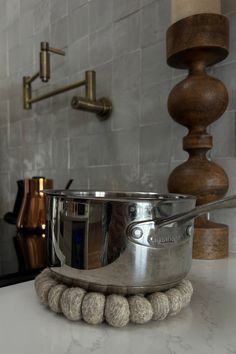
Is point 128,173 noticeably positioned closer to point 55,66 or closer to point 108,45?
point 108,45

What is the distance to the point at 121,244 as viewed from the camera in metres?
0.26

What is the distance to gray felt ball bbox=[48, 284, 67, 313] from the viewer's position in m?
0.27

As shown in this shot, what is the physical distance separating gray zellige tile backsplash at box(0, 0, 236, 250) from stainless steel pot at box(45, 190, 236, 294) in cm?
31

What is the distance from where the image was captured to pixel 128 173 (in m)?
0.73

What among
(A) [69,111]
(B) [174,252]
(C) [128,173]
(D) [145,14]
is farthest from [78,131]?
(B) [174,252]

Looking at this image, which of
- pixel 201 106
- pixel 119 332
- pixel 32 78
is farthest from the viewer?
pixel 32 78

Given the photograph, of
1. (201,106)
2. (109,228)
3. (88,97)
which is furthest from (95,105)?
(109,228)

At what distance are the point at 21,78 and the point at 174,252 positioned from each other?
41.2 inches

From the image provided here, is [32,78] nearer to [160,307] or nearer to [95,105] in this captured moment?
[95,105]

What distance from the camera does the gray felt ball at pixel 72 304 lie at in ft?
0.84

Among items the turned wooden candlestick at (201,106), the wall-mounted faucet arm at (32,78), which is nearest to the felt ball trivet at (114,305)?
the turned wooden candlestick at (201,106)

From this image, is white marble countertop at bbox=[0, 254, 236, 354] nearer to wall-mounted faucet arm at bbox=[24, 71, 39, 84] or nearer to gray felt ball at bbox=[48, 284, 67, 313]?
gray felt ball at bbox=[48, 284, 67, 313]

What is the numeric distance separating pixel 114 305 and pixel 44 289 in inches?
3.1

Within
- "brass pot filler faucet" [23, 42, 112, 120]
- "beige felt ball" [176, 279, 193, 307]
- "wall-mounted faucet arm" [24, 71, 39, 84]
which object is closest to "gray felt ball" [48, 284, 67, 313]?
"beige felt ball" [176, 279, 193, 307]
